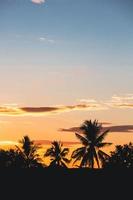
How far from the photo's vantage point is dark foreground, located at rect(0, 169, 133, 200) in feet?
64.0

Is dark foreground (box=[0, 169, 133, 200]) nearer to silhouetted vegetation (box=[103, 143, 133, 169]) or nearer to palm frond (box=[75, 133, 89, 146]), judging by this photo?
palm frond (box=[75, 133, 89, 146])

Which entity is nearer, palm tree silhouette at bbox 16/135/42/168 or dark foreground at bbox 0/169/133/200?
dark foreground at bbox 0/169/133/200

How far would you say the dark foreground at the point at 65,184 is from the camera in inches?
768

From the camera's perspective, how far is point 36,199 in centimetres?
1909

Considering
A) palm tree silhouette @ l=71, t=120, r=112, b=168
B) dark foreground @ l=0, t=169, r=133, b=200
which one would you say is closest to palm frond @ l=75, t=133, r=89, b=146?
palm tree silhouette @ l=71, t=120, r=112, b=168

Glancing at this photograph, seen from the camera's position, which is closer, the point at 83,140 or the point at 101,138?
the point at 83,140

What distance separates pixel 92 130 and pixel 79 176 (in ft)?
96.2

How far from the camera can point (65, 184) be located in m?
20.5

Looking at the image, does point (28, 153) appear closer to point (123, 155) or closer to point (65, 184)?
point (123, 155)

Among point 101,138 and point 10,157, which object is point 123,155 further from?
point 10,157

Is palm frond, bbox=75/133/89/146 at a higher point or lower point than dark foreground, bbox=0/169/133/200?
higher

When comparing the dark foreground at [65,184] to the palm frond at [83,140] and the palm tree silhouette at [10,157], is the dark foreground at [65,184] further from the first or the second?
the palm tree silhouette at [10,157]

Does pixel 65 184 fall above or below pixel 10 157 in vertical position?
below

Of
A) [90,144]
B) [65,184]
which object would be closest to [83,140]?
[90,144]
